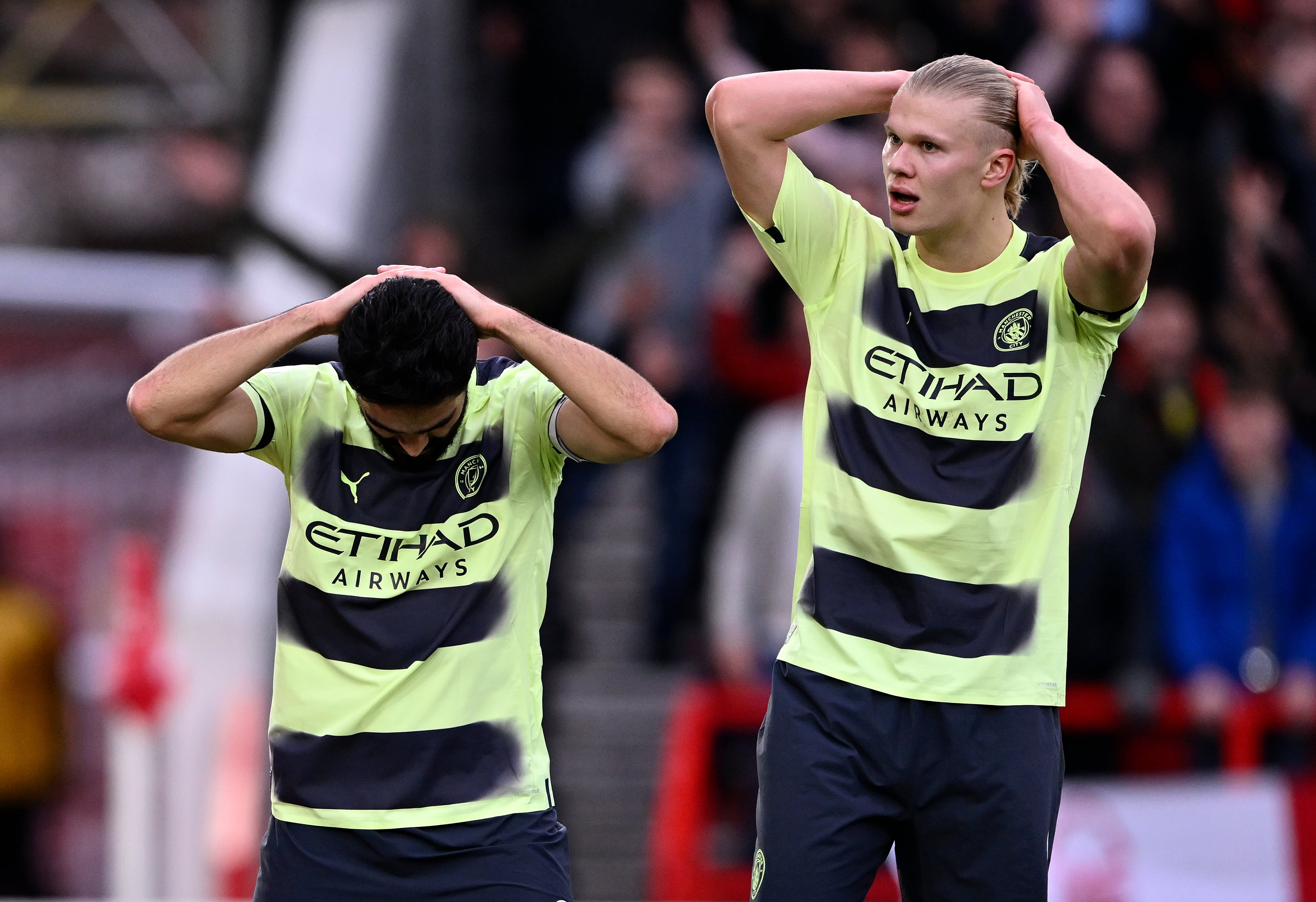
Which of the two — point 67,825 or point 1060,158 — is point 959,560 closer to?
point 1060,158

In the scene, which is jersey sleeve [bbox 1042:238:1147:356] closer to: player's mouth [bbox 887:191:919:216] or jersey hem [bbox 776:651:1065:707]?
player's mouth [bbox 887:191:919:216]

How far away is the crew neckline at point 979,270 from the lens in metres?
3.71

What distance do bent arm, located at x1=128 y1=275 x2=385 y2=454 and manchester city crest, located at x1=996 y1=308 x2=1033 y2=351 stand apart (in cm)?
131

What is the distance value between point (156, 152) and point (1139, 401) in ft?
30.0

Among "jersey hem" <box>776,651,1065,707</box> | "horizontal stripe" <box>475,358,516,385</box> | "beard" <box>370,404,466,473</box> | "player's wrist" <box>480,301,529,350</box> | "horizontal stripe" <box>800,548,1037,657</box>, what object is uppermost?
"player's wrist" <box>480,301,529,350</box>

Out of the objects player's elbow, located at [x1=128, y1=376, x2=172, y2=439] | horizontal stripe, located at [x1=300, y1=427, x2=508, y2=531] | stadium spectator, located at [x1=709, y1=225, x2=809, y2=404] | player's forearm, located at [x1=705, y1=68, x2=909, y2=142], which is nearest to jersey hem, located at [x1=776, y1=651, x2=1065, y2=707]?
horizontal stripe, located at [x1=300, y1=427, x2=508, y2=531]

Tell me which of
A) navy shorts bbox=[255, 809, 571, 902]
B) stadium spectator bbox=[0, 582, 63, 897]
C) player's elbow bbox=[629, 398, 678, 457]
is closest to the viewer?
navy shorts bbox=[255, 809, 571, 902]

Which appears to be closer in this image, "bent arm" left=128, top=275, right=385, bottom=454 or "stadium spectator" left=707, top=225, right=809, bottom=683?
"bent arm" left=128, top=275, right=385, bottom=454

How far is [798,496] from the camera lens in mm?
7090

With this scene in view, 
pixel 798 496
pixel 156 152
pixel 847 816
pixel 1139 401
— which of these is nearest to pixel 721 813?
pixel 798 496

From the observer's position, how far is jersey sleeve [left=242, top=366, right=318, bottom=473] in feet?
12.1

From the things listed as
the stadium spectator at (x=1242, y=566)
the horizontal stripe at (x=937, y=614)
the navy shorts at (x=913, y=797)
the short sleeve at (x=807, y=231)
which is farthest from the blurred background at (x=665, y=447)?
the short sleeve at (x=807, y=231)

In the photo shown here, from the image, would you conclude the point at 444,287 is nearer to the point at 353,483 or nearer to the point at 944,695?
the point at 353,483

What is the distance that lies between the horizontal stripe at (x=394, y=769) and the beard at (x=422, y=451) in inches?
22.1
